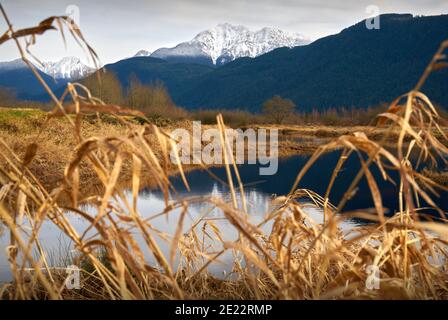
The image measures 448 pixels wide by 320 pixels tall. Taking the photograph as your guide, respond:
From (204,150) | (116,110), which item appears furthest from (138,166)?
(204,150)

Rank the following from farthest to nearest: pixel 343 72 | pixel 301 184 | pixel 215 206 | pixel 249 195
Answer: pixel 343 72, pixel 301 184, pixel 249 195, pixel 215 206

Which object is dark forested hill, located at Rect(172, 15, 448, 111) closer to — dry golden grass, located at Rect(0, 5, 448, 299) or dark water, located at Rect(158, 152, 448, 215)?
dark water, located at Rect(158, 152, 448, 215)

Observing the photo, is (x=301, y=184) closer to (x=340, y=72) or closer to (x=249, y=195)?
(x=249, y=195)

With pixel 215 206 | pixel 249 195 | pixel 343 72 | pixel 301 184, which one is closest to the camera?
pixel 215 206

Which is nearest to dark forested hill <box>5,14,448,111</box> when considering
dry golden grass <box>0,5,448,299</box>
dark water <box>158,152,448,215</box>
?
dark water <box>158,152,448,215</box>

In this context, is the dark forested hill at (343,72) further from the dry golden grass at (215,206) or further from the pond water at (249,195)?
the dry golden grass at (215,206)

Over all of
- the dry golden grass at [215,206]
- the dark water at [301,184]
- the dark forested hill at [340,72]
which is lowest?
the dark water at [301,184]

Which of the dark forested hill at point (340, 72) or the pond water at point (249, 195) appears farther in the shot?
the dark forested hill at point (340, 72)

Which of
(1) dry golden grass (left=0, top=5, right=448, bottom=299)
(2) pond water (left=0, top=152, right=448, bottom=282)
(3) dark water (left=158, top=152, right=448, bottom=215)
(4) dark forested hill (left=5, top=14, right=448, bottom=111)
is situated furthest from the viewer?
(4) dark forested hill (left=5, top=14, right=448, bottom=111)

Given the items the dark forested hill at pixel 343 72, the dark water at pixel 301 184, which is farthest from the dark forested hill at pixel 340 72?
the dark water at pixel 301 184

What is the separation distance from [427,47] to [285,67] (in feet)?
87.1

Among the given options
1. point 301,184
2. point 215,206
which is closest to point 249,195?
point 301,184

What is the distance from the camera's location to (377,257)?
2.63ft

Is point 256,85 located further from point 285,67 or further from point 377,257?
point 377,257
